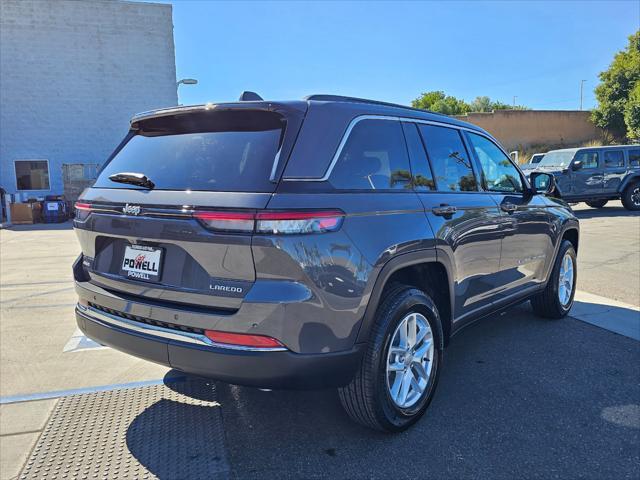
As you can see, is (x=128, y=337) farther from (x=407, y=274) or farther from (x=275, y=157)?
(x=407, y=274)

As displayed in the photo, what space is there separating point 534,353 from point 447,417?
1.45 metres

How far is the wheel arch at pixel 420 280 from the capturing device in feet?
8.51

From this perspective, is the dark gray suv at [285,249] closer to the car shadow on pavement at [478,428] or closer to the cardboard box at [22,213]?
the car shadow on pavement at [478,428]

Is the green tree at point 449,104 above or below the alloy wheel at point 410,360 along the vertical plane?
above

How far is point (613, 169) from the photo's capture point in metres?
16.1

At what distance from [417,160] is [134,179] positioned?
175cm

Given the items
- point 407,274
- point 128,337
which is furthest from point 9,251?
point 407,274

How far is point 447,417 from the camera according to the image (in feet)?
10.3

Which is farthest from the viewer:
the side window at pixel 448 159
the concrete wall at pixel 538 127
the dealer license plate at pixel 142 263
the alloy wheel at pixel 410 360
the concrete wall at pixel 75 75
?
the concrete wall at pixel 538 127

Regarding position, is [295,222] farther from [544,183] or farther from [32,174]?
[32,174]

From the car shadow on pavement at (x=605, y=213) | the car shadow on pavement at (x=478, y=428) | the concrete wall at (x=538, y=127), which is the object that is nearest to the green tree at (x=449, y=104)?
the concrete wall at (x=538, y=127)

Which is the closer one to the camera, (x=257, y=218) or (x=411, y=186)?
(x=257, y=218)

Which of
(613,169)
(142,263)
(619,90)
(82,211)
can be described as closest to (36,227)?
(82,211)

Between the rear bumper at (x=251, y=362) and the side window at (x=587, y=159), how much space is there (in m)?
15.7
